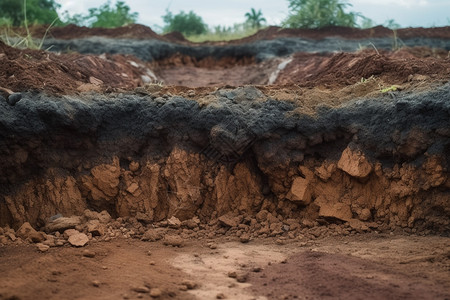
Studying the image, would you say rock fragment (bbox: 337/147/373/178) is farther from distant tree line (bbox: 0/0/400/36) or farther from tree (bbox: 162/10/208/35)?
tree (bbox: 162/10/208/35)

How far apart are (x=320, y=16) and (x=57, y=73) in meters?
8.15

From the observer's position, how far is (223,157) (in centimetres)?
513

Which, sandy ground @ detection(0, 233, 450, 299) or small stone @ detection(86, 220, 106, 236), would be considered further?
small stone @ detection(86, 220, 106, 236)

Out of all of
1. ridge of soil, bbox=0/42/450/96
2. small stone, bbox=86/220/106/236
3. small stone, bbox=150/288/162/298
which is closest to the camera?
small stone, bbox=150/288/162/298

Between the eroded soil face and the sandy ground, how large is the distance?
3 centimetres

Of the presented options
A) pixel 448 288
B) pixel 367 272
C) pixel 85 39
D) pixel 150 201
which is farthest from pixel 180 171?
pixel 85 39

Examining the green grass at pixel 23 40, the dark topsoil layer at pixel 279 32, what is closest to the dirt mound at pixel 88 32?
the dark topsoil layer at pixel 279 32

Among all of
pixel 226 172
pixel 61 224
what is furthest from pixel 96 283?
pixel 226 172

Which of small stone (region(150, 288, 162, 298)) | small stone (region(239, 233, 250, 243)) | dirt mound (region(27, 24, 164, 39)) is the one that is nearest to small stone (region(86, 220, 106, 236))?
small stone (region(239, 233, 250, 243))

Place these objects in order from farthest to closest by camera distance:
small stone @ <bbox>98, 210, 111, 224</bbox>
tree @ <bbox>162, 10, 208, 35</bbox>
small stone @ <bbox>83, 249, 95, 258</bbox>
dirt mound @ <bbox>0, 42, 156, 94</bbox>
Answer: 1. tree @ <bbox>162, 10, 208, 35</bbox>
2. dirt mound @ <bbox>0, 42, 156, 94</bbox>
3. small stone @ <bbox>98, 210, 111, 224</bbox>
4. small stone @ <bbox>83, 249, 95, 258</bbox>

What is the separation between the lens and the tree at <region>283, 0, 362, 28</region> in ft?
40.7

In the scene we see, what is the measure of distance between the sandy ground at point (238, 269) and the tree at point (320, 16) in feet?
28.5

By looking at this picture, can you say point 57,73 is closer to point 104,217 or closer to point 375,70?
point 104,217

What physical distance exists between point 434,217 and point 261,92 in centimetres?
203
